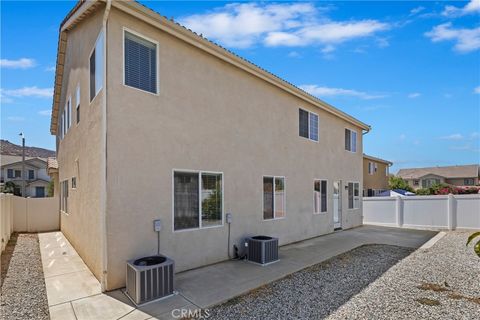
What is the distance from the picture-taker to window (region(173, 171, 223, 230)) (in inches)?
262

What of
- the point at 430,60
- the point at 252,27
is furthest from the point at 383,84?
the point at 252,27

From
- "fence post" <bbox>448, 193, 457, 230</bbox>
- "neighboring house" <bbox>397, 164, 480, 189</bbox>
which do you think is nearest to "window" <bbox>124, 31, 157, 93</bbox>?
"fence post" <bbox>448, 193, 457, 230</bbox>

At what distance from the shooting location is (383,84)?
13.8 meters

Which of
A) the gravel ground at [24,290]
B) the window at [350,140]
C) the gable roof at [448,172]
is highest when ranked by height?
the window at [350,140]

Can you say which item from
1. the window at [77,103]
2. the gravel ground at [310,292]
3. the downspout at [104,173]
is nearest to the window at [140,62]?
the downspout at [104,173]

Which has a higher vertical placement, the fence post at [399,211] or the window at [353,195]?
the window at [353,195]

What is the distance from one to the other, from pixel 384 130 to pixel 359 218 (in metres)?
5.89

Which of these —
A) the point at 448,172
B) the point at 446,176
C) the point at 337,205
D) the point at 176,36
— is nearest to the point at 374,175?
the point at 337,205

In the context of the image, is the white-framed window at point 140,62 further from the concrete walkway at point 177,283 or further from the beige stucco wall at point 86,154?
the concrete walkway at point 177,283

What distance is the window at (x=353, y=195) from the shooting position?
1466 centimetres

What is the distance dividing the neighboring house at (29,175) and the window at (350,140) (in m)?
44.7

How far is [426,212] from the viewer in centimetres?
1473

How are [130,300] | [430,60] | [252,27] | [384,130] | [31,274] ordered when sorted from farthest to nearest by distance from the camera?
1. [384,130]
2. [430,60]
3. [252,27]
4. [31,274]
5. [130,300]

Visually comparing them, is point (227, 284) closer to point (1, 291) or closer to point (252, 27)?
point (1, 291)
